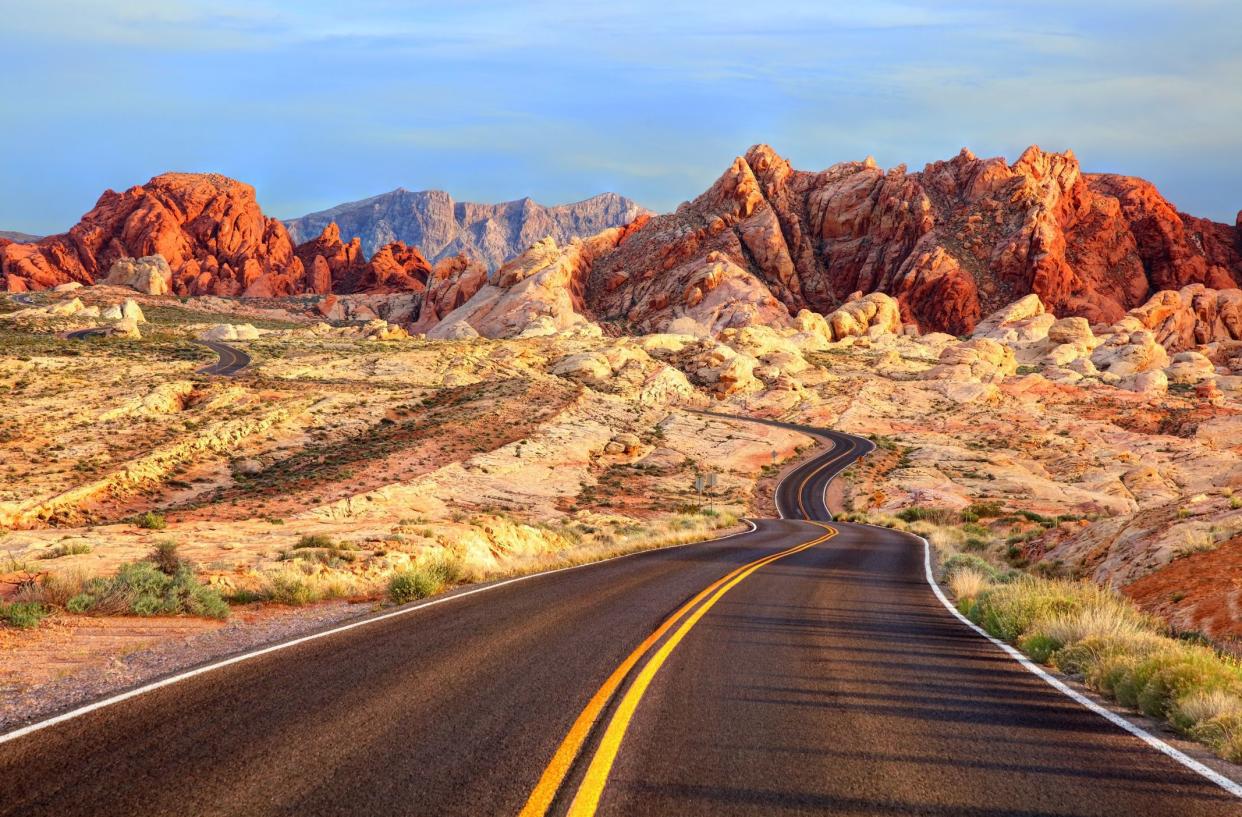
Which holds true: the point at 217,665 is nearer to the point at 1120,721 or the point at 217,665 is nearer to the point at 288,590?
the point at 288,590

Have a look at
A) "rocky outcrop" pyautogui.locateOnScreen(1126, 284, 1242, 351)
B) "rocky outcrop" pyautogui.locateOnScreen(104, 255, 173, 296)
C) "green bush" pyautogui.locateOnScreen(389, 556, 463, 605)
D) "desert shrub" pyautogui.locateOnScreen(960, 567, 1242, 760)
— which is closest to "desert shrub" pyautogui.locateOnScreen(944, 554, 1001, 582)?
"desert shrub" pyautogui.locateOnScreen(960, 567, 1242, 760)

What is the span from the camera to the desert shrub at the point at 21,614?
930 cm

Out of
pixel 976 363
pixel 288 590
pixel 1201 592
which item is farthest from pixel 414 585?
pixel 976 363

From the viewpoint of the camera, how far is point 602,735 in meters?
5.78

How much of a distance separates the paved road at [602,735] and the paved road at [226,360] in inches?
2368

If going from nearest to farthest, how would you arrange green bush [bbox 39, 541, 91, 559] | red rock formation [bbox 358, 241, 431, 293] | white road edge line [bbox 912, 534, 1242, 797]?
white road edge line [bbox 912, 534, 1242, 797]
green bush [bbox 39, 541, 91, 559]
red rock formation [bbox 358, 241, 431, 293]

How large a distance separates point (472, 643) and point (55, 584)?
6.62 metres

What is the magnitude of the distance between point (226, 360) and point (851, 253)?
116 m

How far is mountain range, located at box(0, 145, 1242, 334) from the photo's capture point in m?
134

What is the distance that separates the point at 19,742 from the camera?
541cm

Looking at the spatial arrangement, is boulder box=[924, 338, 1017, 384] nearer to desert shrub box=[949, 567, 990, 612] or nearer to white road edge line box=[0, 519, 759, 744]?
desert shrub box=[949, 567, 990, 612]

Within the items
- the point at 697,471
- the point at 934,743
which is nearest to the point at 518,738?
the point at 934,743

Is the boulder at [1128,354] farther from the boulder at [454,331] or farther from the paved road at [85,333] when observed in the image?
the paved road at [85,333]

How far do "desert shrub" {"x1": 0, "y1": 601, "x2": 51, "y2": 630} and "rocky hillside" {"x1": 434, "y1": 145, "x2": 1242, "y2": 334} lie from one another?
118507 millimetres
